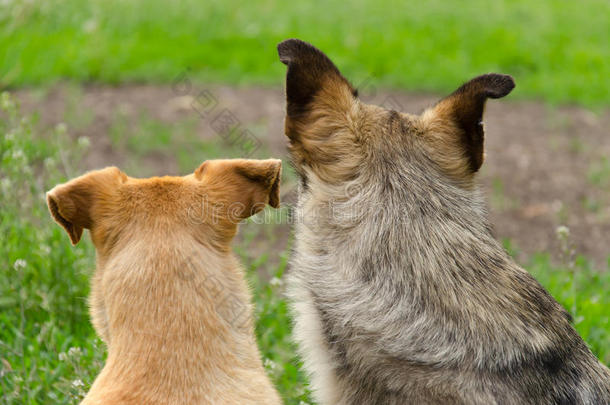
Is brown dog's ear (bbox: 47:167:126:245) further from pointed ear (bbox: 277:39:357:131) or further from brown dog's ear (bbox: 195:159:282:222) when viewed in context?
pointed ear (bbox: 277:39:357:131)

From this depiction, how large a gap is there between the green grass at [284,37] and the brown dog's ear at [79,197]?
5.97 m

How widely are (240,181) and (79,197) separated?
66cm

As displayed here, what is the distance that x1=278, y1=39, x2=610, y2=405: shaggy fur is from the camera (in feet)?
9.23

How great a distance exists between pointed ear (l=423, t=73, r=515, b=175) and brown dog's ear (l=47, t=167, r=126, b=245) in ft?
4.60

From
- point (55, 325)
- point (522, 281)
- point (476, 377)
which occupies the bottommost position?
point (55, 325)

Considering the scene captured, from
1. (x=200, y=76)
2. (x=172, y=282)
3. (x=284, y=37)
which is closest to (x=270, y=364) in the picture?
(x=172, y=282)

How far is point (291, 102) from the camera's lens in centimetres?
297

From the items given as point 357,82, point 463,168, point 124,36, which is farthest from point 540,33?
point 463,168

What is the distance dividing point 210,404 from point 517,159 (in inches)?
250

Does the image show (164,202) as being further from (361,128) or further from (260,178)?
(361,128)

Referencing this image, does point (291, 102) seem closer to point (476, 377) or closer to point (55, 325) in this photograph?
point (476, 377)

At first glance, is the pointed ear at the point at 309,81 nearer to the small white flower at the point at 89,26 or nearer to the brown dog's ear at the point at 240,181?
the brown dog's ear at the point at 240,181

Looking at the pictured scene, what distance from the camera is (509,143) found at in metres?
8.67

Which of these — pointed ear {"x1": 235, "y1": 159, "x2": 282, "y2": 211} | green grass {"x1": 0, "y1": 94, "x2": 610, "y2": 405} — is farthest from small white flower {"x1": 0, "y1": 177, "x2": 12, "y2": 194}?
pointed ear {"x1": 235, "y1": 159, "x2": 282, "y2": 211}
